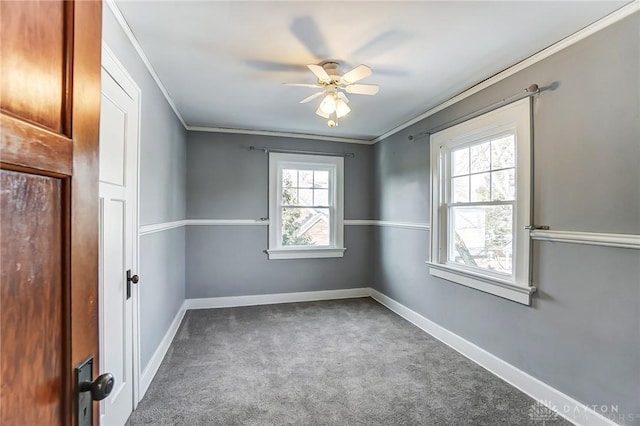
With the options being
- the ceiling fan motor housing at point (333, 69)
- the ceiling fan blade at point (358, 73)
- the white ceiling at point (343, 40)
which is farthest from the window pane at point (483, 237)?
the ceiling fan motor housing at point (333, 69)

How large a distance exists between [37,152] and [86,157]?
0.17 metres

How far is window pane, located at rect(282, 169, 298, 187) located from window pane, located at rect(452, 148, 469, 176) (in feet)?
7.00

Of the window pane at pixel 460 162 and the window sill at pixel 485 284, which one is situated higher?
the window pane at pixel 460 162

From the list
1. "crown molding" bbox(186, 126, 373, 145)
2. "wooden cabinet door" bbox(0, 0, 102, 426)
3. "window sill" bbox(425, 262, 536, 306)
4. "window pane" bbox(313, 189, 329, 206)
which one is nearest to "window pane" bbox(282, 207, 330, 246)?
"window pane" bbox(313, 189, 329, 206)

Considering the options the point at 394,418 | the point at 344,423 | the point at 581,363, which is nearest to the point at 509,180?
the point at 581,363

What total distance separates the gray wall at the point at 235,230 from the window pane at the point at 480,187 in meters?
2.18

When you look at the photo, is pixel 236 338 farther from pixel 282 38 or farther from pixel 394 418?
pixel 282 38

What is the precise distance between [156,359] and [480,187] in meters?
3.06

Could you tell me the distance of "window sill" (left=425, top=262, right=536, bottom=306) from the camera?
2.21 metres

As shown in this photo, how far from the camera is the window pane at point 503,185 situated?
2357 millimetres

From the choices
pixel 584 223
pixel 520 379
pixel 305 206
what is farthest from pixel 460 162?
pixel 305 206

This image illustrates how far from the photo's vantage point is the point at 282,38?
6.36ft

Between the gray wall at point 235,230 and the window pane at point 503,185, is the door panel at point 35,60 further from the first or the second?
the gray wall at point 235,230

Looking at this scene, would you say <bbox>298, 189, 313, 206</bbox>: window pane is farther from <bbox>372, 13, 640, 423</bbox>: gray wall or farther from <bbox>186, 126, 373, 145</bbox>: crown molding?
<bbox>372, 13, 640, 423</bbox>: gray wall
